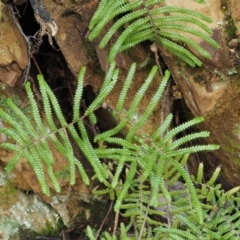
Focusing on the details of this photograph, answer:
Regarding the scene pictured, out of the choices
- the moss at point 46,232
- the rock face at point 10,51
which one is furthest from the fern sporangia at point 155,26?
the moss at point 46,232

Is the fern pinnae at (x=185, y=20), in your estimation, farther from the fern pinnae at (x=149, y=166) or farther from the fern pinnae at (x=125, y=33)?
the fern pinnae at (x=149, y=166)

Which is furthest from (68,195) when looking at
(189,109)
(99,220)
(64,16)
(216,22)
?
(216,22)

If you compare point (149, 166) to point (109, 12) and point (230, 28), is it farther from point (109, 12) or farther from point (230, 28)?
point (230, 28)

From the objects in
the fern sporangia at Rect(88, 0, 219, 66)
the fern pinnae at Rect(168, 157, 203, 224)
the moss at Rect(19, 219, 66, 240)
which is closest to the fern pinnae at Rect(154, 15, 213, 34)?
the fern sporangia at Rect(88, 0, 219, 66)

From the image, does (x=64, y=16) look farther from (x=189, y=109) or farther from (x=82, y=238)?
(x=82, y=238)

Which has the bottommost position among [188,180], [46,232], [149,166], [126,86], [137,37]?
[46,232]

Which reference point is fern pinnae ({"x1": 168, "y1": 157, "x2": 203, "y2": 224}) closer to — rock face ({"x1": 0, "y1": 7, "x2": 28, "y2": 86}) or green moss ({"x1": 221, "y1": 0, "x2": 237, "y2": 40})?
green moss ({"x1": 221, "y1": 0, "x2": 237, "y2": 40})

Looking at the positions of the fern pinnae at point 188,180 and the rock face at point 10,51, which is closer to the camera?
the fern pinnae at point 188,180

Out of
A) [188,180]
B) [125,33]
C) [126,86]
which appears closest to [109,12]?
[125,33]
